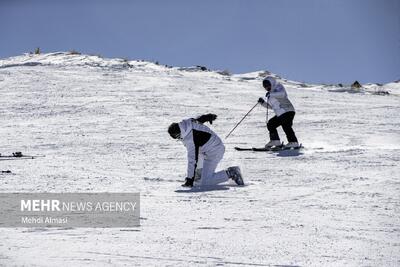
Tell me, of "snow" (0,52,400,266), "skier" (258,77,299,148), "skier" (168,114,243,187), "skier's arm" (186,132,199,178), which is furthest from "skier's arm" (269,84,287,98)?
"skier's arm" (186,132,199,178)

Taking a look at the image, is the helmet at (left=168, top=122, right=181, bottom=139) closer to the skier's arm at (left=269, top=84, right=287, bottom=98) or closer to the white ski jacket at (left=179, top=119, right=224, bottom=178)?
the white ski jacket at (left=179, top=119, right=224, bottom=178)

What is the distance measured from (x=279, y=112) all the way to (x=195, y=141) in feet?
13.5

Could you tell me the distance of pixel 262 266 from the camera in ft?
16.3

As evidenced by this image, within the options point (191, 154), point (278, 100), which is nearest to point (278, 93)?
point (278, 100)

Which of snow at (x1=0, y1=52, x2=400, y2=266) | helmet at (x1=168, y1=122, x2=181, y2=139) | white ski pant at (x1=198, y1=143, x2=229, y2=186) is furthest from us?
white ski pant at (x1=198, y1=143, x2=229, y2=186)

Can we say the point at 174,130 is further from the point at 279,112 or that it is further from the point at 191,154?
the point at 279,112

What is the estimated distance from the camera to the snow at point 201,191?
17.7 ft

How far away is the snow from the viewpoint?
5.41 meters

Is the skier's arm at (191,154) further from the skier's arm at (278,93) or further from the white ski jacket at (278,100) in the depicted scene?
the skier's arm at (278,93)

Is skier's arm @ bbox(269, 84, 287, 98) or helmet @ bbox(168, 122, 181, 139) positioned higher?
skier's arm @ bbox(269, 84, 287, 98)

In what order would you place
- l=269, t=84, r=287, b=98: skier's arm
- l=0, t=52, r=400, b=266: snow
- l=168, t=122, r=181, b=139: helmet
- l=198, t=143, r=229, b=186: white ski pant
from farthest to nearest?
l=269, t=84, r=287, b=98: skier's arm
l=198, t=143, r=229, b=186: white ski pant
l=168, t=122, r=181, b=139: helmet
l=0, t=52, r=400, b=266: snow

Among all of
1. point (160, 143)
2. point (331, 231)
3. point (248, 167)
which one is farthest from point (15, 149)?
point (331, 231)

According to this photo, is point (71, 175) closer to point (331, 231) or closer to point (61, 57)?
point (331, 231)

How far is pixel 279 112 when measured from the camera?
42.3 ft
